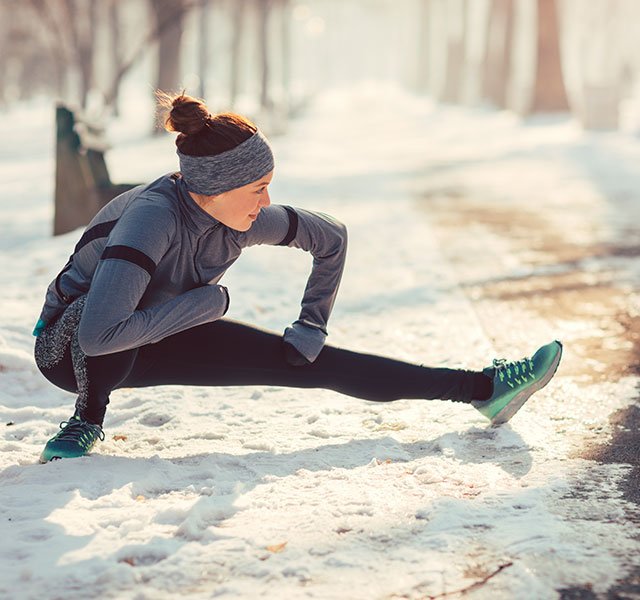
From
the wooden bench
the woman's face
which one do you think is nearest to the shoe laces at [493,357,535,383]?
the woman's face

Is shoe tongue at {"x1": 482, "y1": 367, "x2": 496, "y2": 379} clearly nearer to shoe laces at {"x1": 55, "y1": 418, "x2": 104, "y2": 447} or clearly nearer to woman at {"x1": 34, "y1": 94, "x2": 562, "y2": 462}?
woman at {"x1": 34, "y1": 94, "x2": 562, "y2": 462}

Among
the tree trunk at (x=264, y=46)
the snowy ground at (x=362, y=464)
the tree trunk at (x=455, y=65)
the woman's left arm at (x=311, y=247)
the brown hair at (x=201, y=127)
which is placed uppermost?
the brown hair at (x=201, y=127)

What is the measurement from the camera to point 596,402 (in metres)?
4.65

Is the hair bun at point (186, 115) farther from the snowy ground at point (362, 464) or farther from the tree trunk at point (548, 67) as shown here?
the tree trunk at point (548, 67)

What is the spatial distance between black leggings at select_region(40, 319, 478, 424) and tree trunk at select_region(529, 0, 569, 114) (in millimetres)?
24038

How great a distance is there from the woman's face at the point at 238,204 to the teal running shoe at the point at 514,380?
119 centimetres

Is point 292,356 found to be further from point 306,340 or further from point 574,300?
point 574,300

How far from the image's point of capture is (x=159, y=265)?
361 centimetres

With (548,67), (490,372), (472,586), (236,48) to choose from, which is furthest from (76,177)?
(236,48)

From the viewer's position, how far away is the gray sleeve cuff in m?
3.96

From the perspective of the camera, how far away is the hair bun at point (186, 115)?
11.1 feet

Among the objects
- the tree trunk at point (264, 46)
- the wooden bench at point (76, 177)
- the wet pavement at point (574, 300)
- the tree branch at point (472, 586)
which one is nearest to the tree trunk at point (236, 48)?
the tree trunk at point (264, 46)

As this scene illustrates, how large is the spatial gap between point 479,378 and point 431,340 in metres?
1.71

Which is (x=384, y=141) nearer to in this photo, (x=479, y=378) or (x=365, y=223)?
(x=365, y=223)
